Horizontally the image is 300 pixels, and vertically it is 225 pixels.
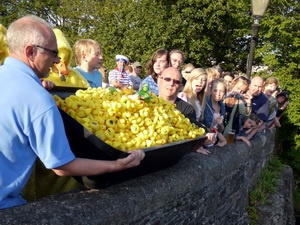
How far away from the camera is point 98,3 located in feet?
83.1

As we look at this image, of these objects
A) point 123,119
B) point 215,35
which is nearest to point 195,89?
point 123,119

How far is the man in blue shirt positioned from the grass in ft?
16.3

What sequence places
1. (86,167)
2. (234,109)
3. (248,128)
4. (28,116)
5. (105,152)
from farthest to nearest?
(248,128)
(234,109)
(105,152)
(86,167)
(28,116)

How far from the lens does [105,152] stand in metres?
2.58

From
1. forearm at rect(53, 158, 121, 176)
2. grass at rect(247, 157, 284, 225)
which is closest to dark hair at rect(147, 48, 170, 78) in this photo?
grass at rect(247, 157, 284, 225)

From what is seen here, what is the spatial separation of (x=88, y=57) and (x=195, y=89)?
1.39 metres

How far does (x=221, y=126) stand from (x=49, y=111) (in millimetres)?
3834

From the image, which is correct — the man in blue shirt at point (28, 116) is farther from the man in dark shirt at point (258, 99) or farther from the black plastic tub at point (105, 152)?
the man in dark shirt at point (258, 99)

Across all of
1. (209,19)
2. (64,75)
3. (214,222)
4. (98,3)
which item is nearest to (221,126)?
(214,222)

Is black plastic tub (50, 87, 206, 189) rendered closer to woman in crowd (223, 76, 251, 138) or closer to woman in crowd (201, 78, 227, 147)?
woman in crowd (201, 78, 227, 147)

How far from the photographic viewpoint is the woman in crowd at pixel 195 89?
200 inches

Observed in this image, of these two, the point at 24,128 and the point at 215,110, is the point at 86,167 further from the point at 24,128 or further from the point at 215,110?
the point at 215,110

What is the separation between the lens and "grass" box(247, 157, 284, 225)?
677 cm

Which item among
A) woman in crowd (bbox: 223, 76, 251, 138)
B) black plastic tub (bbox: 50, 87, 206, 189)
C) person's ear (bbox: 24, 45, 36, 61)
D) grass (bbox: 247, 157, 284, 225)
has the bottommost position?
grass (bbox: 247, 157, 284, 225)
